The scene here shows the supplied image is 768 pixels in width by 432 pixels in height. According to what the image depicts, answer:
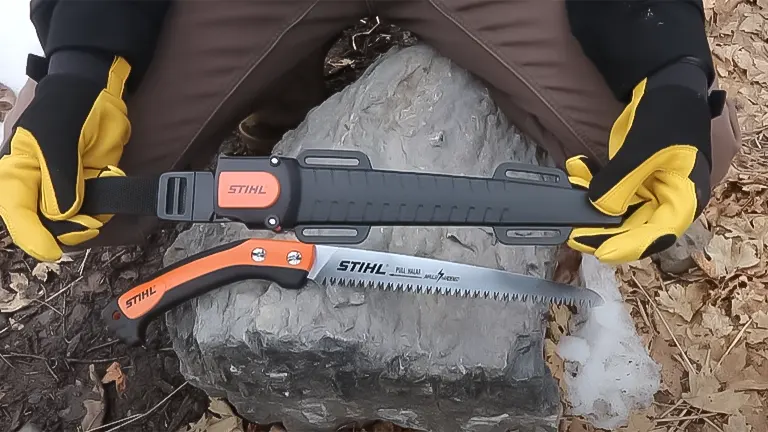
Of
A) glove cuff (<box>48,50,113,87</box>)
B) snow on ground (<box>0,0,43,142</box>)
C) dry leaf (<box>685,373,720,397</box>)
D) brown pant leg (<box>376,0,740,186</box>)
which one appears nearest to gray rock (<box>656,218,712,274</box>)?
dry leaf (<box>685,373,720,397</box>)

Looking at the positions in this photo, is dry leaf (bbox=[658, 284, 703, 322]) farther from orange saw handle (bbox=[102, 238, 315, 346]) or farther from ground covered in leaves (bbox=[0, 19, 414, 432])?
orange saw handle (bbox=[102, 238, 315, 346])

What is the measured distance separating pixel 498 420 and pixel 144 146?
2.39 ft

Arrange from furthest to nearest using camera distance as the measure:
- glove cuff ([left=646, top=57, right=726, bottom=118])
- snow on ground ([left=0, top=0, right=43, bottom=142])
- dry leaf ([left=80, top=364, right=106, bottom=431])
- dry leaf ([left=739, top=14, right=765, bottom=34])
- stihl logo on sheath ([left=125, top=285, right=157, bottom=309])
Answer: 1. dry leaf ([left=739, top=14, right=765, bottom=34])
2. snow on ground ([left=0, top=0, right=43, bottom=142])
3. dry leaf ([left=80, top=364, right=106, bottom=431])
4. stihl logo on sheath ([left=125, top=285, right=157, bottom=309])
5. glove cuff ([left=646, top=57, right=726, bottom=118])

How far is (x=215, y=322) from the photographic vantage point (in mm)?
1116

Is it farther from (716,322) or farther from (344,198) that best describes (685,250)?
(344,198)

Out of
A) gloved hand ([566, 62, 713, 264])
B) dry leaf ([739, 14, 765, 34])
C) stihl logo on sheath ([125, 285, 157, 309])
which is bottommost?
dry leaf ([739, 14, 765, 34])

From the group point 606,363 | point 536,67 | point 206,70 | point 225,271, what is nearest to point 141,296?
point 225,271

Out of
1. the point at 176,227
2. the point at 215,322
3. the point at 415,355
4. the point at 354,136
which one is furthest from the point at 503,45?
the point at 176,227

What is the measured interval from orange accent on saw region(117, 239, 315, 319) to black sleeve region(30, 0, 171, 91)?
0.97ft

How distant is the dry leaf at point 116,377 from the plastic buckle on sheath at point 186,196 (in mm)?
676

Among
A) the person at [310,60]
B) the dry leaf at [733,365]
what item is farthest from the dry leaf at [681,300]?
the person at [310,60]

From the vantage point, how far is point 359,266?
3.53ft

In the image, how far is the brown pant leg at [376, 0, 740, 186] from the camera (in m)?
1.13

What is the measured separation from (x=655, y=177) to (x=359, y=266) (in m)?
0.42
